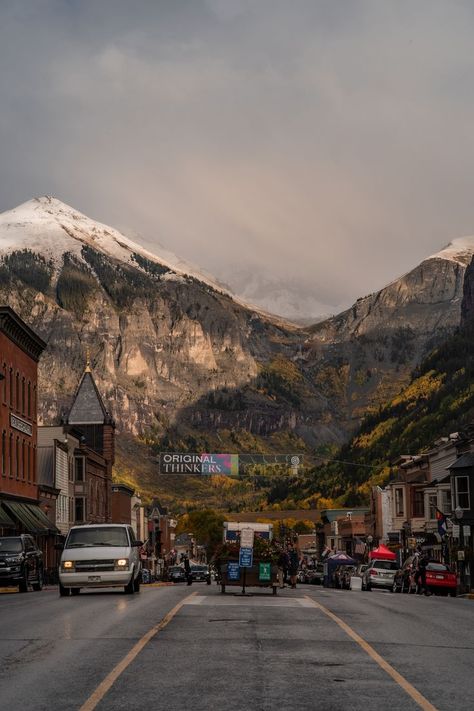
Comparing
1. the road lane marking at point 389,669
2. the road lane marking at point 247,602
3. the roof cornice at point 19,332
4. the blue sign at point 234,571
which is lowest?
the road lane marking at point 389,669

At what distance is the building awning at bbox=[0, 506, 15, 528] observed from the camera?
7019 cm

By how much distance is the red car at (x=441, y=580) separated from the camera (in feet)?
173

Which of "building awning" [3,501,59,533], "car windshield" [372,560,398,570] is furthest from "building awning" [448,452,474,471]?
"building awning" [3,501,59,533]

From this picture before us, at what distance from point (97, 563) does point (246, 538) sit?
457 centimetres

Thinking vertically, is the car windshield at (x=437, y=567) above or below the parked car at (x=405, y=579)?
above

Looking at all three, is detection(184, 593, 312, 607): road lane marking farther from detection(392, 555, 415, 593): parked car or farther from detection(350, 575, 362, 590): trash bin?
detection(350, 575, 362, 590): trash bin

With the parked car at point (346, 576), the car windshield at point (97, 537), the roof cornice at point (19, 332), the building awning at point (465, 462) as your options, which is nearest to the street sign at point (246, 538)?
the car windshield at point (97, 537)

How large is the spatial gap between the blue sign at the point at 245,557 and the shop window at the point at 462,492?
5040cm

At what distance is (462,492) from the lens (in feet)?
276

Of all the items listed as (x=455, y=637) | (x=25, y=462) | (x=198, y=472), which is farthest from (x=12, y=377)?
(x=455, y=637)

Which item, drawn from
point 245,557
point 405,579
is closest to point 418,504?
point 405,579

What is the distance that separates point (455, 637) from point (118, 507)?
135m

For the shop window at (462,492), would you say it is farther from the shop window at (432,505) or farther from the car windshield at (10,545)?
the car windshield at (10,545)

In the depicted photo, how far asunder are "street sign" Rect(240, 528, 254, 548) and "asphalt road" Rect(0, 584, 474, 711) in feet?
24.8
